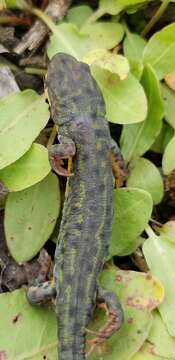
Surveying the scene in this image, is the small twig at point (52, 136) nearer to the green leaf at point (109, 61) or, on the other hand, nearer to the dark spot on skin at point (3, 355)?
the green leaf at point (109, 61)

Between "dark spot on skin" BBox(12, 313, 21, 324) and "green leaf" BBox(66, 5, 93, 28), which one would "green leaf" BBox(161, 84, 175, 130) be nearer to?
"green leaf" BBox(66, 5, 93, 28)

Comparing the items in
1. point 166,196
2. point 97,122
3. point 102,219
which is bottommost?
point 166,196

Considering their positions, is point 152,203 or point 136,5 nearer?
point 152,203

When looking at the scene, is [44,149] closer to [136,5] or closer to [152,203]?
[152,203]

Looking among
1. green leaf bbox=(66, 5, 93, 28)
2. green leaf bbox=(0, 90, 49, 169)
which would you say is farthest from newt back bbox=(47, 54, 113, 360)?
green leaf bbox=(66, 5, 93, 28)

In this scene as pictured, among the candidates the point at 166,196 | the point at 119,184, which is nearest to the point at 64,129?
the point at 119,184

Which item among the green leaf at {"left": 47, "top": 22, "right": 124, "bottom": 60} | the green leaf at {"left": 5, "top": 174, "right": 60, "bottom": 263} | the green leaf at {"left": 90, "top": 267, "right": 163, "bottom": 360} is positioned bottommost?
the green leaf at {"left": 90, "top": 267, "right": 163, "bottom": 360}
